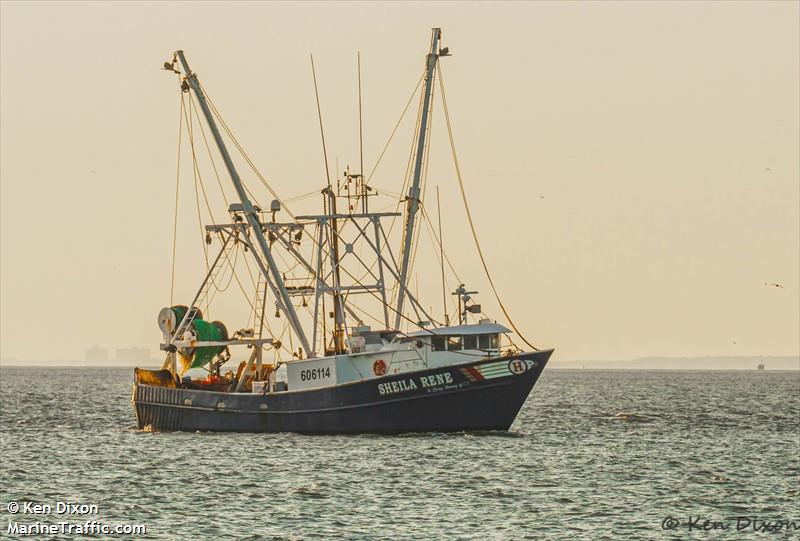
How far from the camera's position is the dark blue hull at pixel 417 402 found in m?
60.4

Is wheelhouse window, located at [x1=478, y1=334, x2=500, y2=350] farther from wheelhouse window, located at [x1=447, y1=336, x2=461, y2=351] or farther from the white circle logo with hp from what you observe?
the white circle logo with hp

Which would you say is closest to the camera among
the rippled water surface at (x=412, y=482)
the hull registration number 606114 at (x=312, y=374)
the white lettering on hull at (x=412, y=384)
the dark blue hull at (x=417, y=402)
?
the rippled water surface at (x=412, y=482)

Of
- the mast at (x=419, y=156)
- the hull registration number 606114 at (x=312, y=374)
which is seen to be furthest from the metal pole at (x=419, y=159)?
the hull registration number 606114 at (x=312, y=374)

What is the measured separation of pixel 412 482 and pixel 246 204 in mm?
24840

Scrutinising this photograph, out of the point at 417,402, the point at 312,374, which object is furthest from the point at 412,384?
the point at 312,374

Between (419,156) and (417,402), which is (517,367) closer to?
(417,402)

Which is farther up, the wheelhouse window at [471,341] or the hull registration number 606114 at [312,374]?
the wheelhouse window at [471,341]

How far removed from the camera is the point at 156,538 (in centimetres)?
3825

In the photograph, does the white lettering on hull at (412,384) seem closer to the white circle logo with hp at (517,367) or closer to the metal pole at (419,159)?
the white circle logo with hp at (517,367)

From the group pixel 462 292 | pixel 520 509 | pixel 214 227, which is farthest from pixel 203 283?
pixel 520 509

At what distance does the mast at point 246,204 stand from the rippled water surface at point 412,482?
6.81 m

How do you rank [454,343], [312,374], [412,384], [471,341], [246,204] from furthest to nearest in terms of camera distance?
[246,204] < [312,374] < [454,343] < [471,341] < [412,384]

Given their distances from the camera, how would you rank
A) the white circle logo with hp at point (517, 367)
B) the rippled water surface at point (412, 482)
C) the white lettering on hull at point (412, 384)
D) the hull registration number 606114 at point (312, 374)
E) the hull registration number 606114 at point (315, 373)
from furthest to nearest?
the hull registration number 606114 at point (315, 373) < the hull registration number 606114 at point (312, 374) < the white circle logo with hp at point (517, 367) < the white lettering on hull at point (412, 384) < the rippled water surface at point (412, 482)

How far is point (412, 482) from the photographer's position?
49.0 metres
